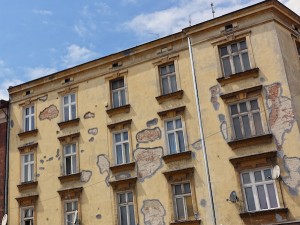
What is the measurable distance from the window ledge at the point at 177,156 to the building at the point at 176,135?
4cm

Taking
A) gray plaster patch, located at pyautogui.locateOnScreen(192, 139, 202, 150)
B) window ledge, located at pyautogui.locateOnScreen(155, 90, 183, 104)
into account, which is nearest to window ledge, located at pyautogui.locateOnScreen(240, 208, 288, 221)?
gray plaster patch, located at pyautogui.locateOnScreen(192, 139, 202, 150)

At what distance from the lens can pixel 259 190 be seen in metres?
15.4

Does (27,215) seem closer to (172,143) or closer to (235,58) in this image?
(172,143)

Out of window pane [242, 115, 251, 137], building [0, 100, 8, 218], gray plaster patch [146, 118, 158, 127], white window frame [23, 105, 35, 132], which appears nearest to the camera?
window pane [242, 115, 251, 137]

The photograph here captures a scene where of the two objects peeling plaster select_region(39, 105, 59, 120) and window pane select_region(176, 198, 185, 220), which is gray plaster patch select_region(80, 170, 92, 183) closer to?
peeling plaster select_region(39, 105, 59, 120)

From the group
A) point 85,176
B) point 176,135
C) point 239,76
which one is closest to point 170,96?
point 176,135

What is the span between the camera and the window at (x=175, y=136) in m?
17.5

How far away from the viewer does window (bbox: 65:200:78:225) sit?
18953 millimetres

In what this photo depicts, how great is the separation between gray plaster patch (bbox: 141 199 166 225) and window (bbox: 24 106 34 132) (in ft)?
27.6

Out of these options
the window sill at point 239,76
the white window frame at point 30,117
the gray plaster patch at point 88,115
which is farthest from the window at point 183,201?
the white window frame at point 30,117

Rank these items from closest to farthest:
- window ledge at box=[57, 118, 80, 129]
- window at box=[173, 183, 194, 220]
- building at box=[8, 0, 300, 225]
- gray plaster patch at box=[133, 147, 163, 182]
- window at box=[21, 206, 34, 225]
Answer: building at box=[8, 0, 300, 225] < window at box=[173, 183, 194, 220] < gray plaster patch at box=[133, 147, 163, 182] < window at box=[21, 206, 34, 225] < window ledge at box=[57, 118, 80, 129]

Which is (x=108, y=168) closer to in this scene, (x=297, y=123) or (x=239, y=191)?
(x=239, y=191)

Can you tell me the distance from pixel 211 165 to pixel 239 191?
157 centimetres

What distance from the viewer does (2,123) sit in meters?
22.8
